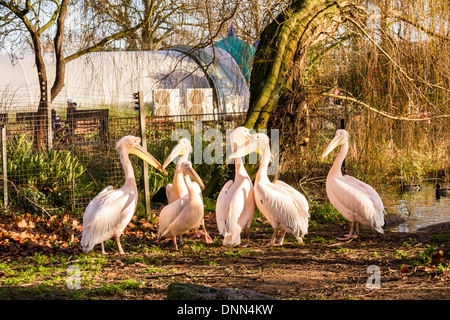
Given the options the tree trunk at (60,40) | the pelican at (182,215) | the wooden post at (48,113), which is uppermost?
the tree trunk at (60,40)

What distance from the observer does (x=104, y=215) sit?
558 centimetres

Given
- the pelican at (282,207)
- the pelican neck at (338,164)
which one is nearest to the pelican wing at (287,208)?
the pelican at (282,207)

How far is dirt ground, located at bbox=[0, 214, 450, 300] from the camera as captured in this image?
4148 mm

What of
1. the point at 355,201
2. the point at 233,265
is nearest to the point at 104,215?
the point at 233,265

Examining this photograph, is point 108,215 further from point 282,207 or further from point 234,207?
point 282,207

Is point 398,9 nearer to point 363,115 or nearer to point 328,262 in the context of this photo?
point 363,115

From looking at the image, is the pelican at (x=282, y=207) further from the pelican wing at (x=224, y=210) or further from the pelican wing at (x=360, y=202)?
the pelican wing at (x=360, y=202)

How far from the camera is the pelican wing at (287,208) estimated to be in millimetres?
5863

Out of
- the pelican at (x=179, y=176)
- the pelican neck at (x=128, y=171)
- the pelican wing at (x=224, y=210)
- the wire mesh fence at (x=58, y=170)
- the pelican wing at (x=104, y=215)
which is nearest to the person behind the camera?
the pelican wing at (x=104, y=215)

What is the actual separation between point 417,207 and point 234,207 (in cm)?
496

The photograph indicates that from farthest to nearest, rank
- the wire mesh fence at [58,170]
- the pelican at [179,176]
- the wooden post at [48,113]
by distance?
the wooden post at [48,113] → the wire mesh fence at [58,170] → the pelican at [179,176]

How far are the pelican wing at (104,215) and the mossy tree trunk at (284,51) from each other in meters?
2.91

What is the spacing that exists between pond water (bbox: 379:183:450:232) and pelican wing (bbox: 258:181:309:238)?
2.33 metres

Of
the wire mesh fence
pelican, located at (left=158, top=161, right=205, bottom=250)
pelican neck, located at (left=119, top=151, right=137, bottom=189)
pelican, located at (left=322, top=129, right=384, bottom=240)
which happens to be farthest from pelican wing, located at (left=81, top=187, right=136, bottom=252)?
pelican, located at (left=322, top=129, right=384, bottom=240)
